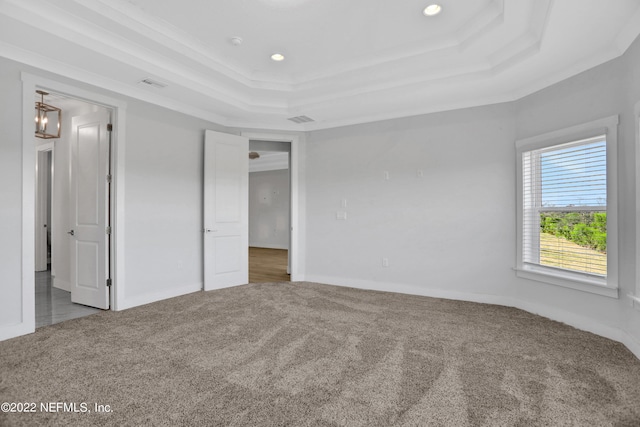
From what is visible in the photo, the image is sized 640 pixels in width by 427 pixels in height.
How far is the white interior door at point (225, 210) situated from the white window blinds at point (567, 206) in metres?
3.96

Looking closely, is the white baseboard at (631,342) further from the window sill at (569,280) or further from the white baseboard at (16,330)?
the white baseboard at (16,330)

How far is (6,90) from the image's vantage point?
9.59 feet

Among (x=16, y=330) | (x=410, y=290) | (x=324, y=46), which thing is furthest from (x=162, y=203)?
(x=410, y=290)

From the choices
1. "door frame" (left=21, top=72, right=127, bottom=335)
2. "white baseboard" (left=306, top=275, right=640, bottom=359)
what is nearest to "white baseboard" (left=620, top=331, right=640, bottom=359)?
"white baseboard" (left=306, top=275, right=640, bottom=359)

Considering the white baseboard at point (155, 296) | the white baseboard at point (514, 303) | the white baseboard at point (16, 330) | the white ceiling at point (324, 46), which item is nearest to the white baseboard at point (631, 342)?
the white baseboard at point (514, 303)

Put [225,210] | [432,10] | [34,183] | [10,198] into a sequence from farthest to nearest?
[225,210] → [34,183] → [10,198] → [432,10]

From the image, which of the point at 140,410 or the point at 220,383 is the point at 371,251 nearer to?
the point at 220,383

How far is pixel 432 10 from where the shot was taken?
283 cm

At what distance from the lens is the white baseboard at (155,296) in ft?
12.7

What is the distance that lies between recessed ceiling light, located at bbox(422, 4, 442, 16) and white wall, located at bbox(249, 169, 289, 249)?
A: 800cm

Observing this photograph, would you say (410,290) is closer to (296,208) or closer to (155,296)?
(296,208)

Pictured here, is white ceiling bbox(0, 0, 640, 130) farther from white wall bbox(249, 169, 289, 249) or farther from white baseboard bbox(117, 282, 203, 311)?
white wall bbox(249, 169, 289, 249)

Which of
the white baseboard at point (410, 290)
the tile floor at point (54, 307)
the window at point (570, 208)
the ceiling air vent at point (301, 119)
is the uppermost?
the ceiling air vent at point (301, 119)

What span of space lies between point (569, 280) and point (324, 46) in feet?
11.7
